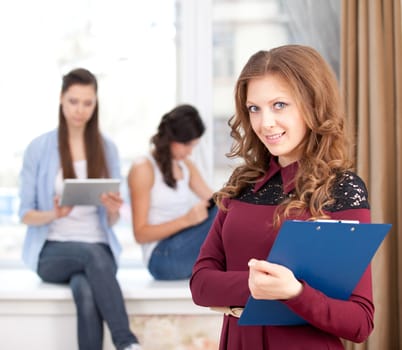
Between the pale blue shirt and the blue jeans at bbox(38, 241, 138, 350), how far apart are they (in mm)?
111

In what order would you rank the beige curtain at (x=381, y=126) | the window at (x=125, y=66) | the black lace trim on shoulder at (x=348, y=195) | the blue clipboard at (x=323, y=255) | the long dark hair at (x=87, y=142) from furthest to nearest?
the window at (x=125, y=66)
the long dark hair at (x=87, y=142)
the beige curtain at (x=381, y=126)
the black lace trim on shoulder at (x=348, y=195)
the blue clipboard at (x=323, y=255)

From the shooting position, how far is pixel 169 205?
11.3 feet

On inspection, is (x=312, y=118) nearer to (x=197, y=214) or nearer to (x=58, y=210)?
(x=197, y=214)

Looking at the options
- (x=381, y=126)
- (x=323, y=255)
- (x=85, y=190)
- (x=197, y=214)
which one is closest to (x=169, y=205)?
(x=197, y=214)

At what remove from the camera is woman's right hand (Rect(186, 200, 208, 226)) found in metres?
3.31

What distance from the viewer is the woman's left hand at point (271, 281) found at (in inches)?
49.9

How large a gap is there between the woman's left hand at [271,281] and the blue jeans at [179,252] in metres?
2.01

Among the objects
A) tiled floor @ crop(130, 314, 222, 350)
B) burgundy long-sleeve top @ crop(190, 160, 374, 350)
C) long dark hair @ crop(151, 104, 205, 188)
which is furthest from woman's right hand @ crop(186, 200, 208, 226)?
burgundy long-sleeve top @ crop(190, 160, 374, 350)

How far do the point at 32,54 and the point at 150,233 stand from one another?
1.17 m

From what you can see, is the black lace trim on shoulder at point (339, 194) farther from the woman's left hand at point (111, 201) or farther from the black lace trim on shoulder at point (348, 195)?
the woman's left hand at point (111, 201)

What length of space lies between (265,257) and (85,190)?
1802 mm

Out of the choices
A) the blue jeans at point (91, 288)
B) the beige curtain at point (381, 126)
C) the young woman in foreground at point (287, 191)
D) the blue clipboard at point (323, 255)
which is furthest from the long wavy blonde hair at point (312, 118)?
the blue jeans at point (91, 288)

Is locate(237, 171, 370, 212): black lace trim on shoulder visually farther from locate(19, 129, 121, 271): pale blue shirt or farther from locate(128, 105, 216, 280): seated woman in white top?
locate(19, 129, 121, 271): pale blue shirt

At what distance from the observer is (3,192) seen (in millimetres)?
3812
